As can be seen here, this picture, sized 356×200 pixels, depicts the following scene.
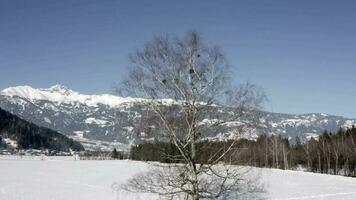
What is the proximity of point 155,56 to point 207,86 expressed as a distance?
3.04m

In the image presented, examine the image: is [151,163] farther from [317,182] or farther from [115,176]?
[317,182]

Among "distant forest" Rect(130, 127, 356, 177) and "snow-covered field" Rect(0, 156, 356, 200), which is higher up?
"distant forest" Rect(130, 127, 356, 177)

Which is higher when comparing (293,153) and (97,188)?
(293,153)

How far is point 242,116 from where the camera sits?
23.3 meters

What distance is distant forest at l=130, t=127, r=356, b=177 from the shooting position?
24.7 meters

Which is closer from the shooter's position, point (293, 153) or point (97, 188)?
point (97, 188)

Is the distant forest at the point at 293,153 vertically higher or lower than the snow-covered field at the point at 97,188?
higher

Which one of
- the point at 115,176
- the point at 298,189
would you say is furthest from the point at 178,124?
the point at 115,176

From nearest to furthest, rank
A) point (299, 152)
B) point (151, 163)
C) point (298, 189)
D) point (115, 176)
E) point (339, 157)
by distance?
point (151, 163)
point (298, 189)
point (115, 176)
point (339, 157)
point (299, 152)

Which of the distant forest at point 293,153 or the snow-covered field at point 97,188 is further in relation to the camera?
the snow-covered field at point 97,188

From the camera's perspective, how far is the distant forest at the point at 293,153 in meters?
24.7

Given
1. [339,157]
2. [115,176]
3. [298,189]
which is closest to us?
[298,189]

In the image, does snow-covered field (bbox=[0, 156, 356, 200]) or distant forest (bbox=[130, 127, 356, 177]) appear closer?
distant forest (bbox=[130, 127, 356, 177])

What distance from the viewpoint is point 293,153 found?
478ft
